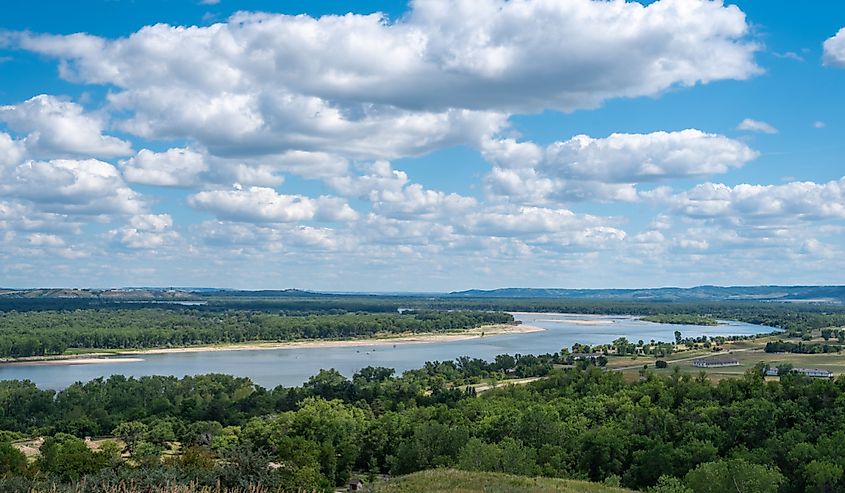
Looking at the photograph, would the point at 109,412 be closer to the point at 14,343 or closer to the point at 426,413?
the point at 426,413

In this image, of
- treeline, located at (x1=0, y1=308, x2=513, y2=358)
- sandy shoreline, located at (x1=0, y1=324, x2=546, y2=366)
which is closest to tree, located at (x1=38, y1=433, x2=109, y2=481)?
sandy shoreline, located at (x1=0, y1=324, x2=546, y2=366)

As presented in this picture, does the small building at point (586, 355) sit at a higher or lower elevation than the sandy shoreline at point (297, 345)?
higher

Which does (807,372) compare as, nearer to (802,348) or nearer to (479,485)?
(802,348)

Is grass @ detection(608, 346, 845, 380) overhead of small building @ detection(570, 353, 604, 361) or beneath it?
overhead

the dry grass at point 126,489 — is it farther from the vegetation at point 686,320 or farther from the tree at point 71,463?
the vegetation at point 686,320

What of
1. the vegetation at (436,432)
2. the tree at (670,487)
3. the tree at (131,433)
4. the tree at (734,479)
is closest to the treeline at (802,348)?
the vegetation at (436,432)

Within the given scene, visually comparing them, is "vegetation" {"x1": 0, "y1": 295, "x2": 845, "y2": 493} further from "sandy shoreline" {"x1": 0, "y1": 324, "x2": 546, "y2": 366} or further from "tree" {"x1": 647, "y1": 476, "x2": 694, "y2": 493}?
"sandy shoreline" {"x1": 0, "y1": 324, "x2": 546, "y2": 366}

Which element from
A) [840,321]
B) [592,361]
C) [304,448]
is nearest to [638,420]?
[304,448]
